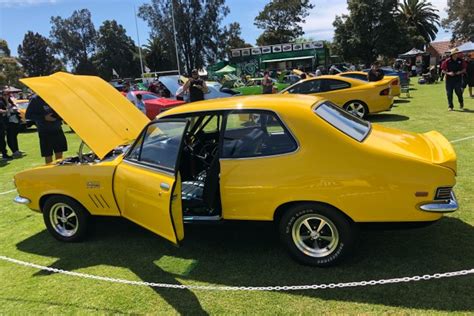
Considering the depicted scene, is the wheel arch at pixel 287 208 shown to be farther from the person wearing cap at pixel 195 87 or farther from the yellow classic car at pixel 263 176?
the person wearing cap at pixel 195 87

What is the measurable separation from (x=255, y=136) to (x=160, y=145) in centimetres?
105

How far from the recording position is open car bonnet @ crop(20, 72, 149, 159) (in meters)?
4.72

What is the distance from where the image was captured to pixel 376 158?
11.7ft

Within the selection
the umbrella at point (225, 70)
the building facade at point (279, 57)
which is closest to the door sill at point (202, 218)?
the umbrella at point (225, 70)

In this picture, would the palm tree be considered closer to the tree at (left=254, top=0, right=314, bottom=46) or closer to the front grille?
the tree at (left=254, top=0, right=314, bottom=46)

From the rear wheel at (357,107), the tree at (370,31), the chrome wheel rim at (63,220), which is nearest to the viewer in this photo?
the chrome wheel rim at (63,220)

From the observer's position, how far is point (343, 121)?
14.0 ft

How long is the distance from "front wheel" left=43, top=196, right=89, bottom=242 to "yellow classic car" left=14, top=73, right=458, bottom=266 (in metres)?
0.01

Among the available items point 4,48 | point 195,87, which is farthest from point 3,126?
point 4,48

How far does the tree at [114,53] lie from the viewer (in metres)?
81.8

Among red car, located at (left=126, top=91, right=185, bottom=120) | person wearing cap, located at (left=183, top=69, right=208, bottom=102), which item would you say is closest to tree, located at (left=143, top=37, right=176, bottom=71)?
red car, located at (left=126, top=91, right=185, bottom=120)

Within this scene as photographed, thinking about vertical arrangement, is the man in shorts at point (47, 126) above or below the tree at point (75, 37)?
below

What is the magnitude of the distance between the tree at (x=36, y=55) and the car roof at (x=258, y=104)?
8771cm

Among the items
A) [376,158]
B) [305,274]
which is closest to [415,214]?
[376,158]
